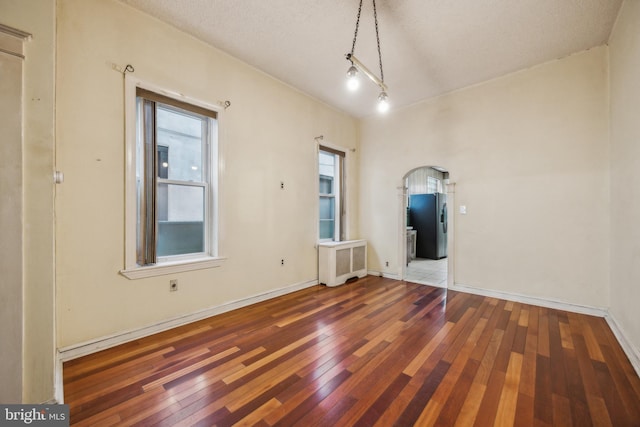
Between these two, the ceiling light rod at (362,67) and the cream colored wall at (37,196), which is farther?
the ceiling light rod at (362,67)

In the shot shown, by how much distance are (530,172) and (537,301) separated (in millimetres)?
1733

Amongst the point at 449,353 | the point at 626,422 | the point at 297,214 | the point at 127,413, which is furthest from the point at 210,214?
Result: the point at 626,422

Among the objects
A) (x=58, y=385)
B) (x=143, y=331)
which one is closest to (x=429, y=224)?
(x=143, y=331)

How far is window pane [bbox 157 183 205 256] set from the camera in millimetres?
2842

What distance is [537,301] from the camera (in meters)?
3.43

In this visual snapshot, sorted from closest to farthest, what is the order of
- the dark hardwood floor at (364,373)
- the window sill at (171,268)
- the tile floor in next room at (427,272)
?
the dark hardwood floor at (364,373) → the window sill at (171,268) → the tile floor in next room at (427,272)

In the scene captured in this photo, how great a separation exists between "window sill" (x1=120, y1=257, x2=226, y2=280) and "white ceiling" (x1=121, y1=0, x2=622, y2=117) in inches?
99.9

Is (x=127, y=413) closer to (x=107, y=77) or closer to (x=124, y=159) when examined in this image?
(x=124, y=159)

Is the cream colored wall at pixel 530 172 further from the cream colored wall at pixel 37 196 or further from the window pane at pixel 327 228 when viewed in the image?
the cream colored wall at pixel 37 196

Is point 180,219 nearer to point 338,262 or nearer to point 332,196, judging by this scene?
point 338,262

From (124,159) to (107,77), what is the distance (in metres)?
0.74

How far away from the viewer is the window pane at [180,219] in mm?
2842

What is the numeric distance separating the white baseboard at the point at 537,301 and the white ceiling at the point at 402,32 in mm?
3120

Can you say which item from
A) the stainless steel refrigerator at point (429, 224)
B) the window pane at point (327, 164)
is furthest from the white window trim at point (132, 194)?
the stainless steel refrigerator at point (429, 224)
